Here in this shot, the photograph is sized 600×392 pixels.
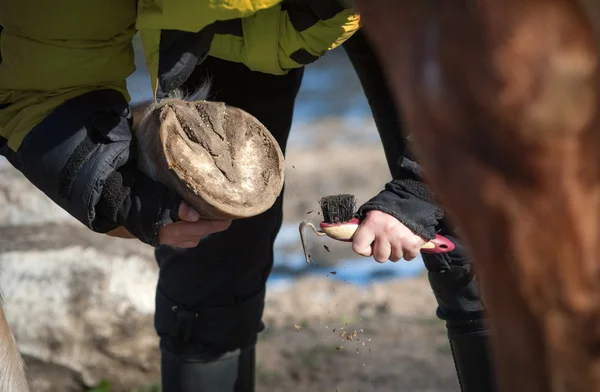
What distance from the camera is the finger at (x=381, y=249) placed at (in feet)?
3.70

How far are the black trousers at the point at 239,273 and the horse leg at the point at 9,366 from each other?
0.32 meters

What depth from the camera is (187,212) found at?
104 cm

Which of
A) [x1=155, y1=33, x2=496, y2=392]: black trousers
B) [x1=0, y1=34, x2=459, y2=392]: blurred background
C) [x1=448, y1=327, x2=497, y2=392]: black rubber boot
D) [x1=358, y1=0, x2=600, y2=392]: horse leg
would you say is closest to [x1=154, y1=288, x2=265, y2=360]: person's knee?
[x1=155, y1=33, x2=496, y2=392]: black trousers

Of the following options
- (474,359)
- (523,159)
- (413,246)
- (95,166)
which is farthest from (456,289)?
(523,159)

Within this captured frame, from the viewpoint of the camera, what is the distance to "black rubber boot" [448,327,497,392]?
141 cm

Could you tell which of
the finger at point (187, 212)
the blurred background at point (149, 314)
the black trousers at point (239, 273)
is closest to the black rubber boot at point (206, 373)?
the black trousers at point (239, 273)

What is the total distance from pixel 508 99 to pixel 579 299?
10 centimetres

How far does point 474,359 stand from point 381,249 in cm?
41

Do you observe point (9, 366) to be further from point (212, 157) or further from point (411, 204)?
point (411, 204)

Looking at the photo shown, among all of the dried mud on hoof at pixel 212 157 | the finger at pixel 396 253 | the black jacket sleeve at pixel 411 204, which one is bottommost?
the finger at pixel 396 253

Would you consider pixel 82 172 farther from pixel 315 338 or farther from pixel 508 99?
pixel 315 338

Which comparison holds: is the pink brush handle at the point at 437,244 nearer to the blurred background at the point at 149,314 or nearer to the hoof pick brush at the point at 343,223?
the hoof pick brush at the point at 343,223

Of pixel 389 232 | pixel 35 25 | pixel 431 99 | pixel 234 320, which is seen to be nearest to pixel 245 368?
pixel 234 320

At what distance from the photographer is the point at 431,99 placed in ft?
1.33
